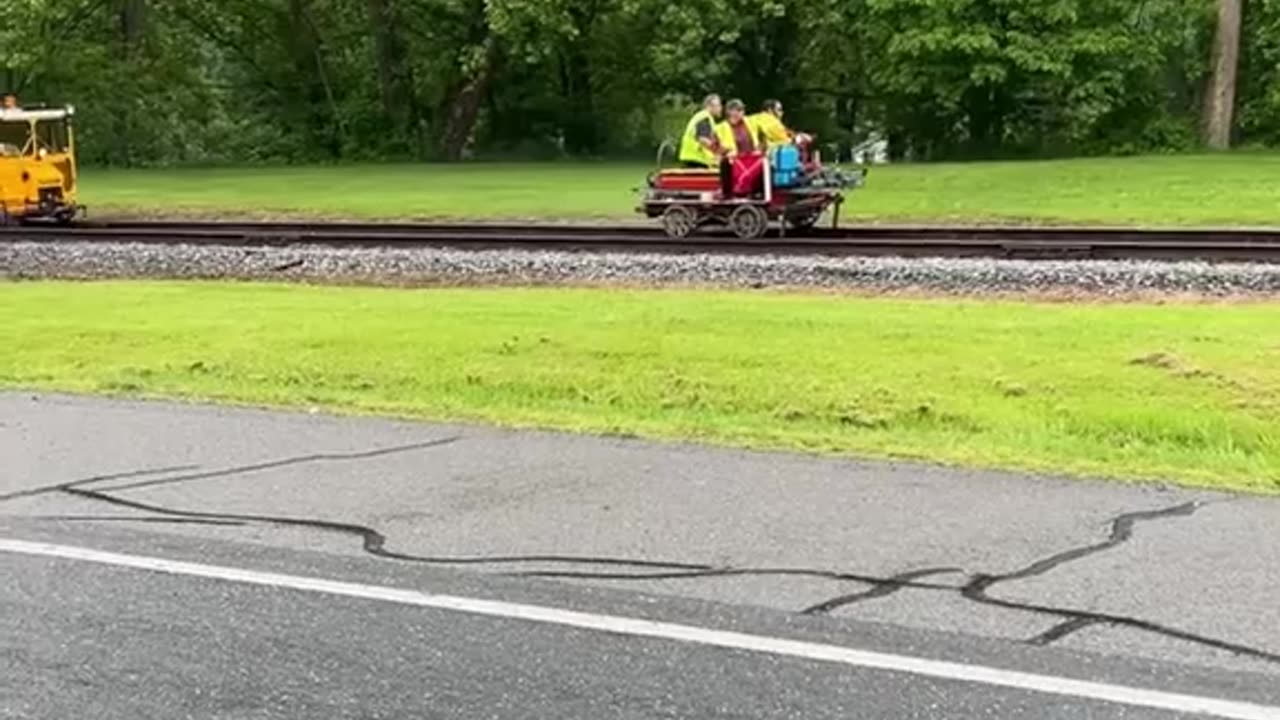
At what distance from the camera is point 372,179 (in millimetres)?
36656

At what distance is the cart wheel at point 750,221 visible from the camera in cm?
2022

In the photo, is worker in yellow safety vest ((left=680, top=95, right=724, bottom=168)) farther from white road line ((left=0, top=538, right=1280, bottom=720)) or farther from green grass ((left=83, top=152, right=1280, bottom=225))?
white road line ((left=0, top=538, right=1280, bottom=720))

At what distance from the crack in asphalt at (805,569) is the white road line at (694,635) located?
1.34 feet

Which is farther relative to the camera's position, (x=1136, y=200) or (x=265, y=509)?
(x=1136, y=200)

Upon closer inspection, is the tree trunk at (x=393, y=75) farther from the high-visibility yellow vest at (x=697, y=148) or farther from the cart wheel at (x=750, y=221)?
the cart wheel at (x=750, y=221)

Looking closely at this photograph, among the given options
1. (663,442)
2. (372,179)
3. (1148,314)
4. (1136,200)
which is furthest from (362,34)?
(663,442)

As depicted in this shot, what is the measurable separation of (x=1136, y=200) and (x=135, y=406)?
60.4 feet

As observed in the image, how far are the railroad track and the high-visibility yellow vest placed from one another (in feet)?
3.08

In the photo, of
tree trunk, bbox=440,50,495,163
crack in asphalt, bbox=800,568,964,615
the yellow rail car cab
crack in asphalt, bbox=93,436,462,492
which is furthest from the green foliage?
Answer: crack in asphalt, bbox=800,568,964,615

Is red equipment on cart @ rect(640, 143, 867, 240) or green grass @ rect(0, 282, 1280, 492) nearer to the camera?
green grass @ rect(0, 282, 1280, 492)

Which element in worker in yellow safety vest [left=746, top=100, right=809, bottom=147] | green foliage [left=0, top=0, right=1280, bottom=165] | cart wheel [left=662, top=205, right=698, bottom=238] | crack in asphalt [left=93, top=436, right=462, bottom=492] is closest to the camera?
crack in asphalt [left=93, top=436, right=462, bottom=492]

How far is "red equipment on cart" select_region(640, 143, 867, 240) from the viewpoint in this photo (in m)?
20.2

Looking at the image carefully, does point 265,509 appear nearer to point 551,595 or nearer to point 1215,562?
point 551,595

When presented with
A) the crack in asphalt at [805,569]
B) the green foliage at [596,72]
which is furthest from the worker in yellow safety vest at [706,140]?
the green foliage at [596,72]
